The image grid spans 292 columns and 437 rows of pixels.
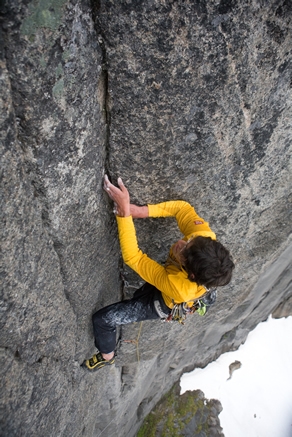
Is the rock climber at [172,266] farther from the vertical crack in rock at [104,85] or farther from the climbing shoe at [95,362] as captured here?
the climbing shoe at [95,362]

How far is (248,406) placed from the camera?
36.5 ft

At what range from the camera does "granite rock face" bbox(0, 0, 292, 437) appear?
6.77 feet

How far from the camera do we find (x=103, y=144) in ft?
9.27

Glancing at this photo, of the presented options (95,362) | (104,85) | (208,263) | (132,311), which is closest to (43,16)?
(104,85)

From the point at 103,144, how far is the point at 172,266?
1325 millimetres

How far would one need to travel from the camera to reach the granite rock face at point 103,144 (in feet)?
6.77

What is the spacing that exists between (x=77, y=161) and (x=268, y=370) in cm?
1218

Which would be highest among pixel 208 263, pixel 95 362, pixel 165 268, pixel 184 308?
pixel 208 263

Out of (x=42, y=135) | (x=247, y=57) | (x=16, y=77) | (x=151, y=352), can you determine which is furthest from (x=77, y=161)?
(x=151, y=352)

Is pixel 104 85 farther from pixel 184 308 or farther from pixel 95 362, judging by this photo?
pixel 95 362

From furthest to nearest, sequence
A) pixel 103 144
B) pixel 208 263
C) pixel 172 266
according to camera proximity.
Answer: pixel 172 266
pixel 103 144
pixel 208 263

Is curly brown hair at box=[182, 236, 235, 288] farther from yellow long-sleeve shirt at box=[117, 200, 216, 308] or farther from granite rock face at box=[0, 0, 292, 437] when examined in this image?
granite rock face at box=[0, 0, 292, 437]

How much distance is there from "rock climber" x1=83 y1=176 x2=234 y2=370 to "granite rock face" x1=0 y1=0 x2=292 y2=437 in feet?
0.57

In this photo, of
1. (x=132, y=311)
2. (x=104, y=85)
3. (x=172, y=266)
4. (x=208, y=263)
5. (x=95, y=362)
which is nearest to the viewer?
(x=104, y=85)
